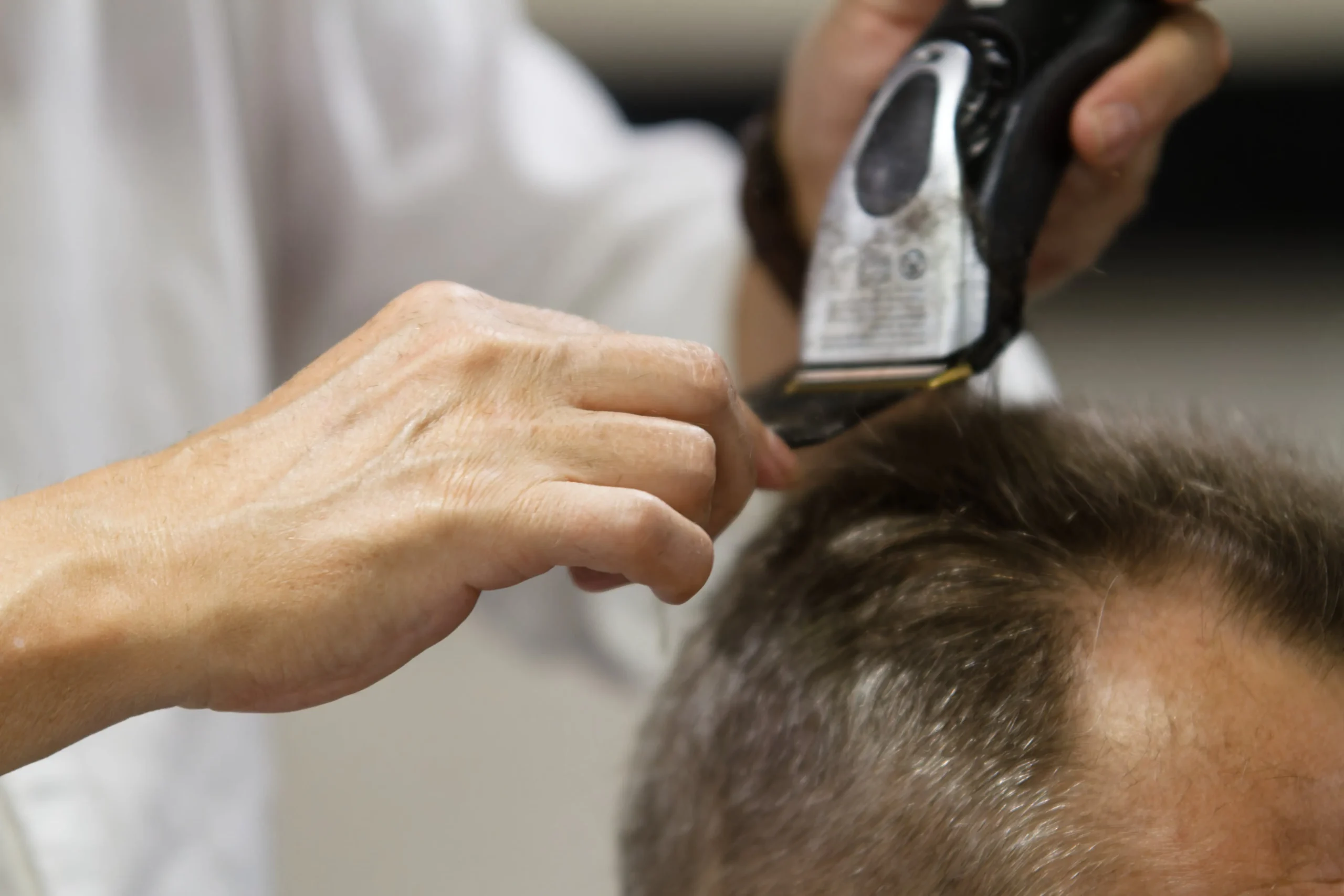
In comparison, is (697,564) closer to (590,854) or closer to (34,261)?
(34,261)

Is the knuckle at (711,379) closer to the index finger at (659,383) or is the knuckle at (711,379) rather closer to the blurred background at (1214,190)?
the index finger at (659,383)

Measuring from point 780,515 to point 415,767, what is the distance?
0.62 m

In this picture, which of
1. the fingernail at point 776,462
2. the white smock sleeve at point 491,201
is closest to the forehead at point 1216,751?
the fingernail at point 776,462

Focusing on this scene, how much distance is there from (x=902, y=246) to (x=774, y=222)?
0.19 m

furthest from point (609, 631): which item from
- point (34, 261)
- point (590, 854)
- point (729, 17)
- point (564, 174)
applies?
point (729, 17)

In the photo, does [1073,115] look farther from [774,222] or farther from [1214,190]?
[1214,190]

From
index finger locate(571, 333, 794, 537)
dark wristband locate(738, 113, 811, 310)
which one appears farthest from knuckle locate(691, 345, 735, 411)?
dark wristband locate(738, 113, 811, 310)

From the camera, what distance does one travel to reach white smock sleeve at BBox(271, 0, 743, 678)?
80 centimetres

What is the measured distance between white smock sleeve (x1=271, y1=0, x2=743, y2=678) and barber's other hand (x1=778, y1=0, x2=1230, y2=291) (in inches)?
6.4

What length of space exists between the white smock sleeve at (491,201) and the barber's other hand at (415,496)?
14.8 inches

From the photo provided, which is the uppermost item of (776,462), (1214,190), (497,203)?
(776,462)

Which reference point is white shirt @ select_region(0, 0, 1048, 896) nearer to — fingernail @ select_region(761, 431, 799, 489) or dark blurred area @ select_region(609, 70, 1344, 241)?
fingernail @ select_region(761, 431, 799, 489)

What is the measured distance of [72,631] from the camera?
359mm

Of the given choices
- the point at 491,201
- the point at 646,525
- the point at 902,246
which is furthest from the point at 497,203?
the point at 646,525
